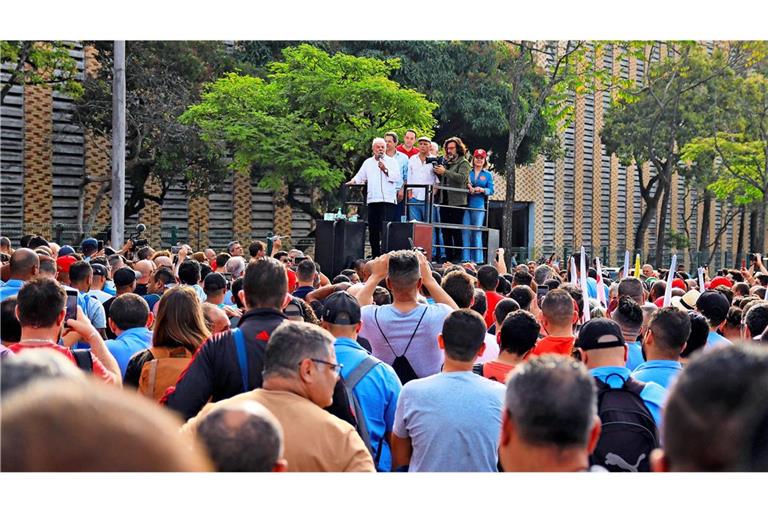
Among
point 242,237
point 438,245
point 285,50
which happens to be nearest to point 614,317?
point 438,245

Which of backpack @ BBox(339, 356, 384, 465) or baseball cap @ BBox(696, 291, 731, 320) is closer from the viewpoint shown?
backpack @ BBox(339, 356, 384, 465)

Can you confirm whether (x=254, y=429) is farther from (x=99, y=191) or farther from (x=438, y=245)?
(x=99, y=191)

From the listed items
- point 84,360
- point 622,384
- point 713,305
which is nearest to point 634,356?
point 713,305

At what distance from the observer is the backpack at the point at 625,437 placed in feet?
15.6

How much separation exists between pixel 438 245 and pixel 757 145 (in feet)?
72.5

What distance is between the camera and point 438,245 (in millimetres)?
15219

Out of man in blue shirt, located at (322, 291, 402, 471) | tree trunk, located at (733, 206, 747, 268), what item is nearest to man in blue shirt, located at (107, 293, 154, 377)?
man in blue shirt, located at (322, 291, 402, 471)

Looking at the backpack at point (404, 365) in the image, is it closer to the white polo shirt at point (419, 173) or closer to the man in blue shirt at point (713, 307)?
the man in blue shirt at point (713, 307)

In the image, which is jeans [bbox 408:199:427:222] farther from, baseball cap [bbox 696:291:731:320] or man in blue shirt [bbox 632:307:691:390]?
man in blue shirt [bbox 632:307:691:390]

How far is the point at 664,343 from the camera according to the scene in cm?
565

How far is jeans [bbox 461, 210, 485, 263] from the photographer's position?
15.9m

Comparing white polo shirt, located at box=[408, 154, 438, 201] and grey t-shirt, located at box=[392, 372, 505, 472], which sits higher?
white polo shirt, located at box=[408, 154, 438, 201]

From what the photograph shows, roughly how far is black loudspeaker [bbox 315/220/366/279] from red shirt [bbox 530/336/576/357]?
8.61 m

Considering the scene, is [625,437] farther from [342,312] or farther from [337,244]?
[337,244]
